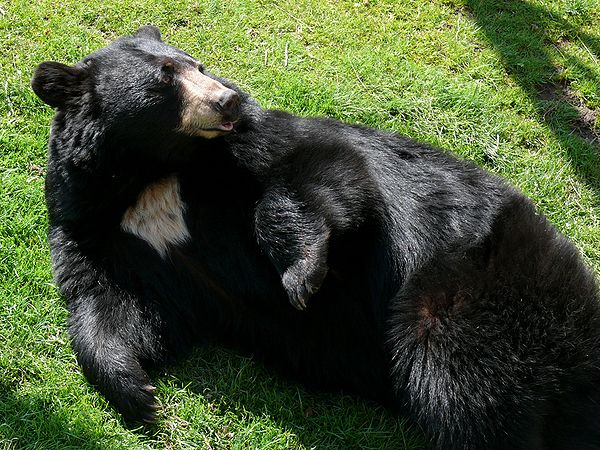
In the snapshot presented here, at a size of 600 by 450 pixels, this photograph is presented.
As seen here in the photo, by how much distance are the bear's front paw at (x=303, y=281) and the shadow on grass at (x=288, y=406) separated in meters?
0.69

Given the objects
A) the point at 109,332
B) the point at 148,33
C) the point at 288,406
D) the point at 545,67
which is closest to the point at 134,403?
the point at 109,332

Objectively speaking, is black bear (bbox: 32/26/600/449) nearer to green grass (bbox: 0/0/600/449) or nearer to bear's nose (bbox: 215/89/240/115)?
bear's nose (bbox: 215/89/240/115)

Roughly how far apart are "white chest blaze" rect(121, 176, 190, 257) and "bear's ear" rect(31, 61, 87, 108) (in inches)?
28.7

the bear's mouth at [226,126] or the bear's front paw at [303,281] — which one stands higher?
the bear's mouth at [226,126]

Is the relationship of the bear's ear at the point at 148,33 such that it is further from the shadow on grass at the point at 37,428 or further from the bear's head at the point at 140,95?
the shadow on grass at the point at 37,428

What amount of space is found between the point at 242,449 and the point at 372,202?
159 centimetres

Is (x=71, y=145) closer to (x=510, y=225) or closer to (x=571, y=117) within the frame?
(x=510, y=225)

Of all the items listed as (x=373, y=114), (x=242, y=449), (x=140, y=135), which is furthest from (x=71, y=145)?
(x=373, y=114)

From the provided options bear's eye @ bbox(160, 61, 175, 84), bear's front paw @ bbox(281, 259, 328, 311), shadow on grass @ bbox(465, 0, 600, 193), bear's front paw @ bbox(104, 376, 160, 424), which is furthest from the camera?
shadow on grass @ bbox(465, 0, 600, 193)

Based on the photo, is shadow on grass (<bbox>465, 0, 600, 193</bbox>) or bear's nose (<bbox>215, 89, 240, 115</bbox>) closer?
bear's nose (<bbox>215, 89, 240, 115</bbox>)

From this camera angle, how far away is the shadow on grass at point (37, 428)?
4371 millimetres

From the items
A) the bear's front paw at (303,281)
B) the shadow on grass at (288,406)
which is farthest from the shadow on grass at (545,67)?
the bear's front paw at (303,281)

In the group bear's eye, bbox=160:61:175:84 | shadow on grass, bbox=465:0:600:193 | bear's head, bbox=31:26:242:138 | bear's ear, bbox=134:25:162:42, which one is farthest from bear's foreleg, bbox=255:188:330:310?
shadow on grass, bbox=465:0:600:193

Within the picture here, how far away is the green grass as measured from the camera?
15.1 ft
